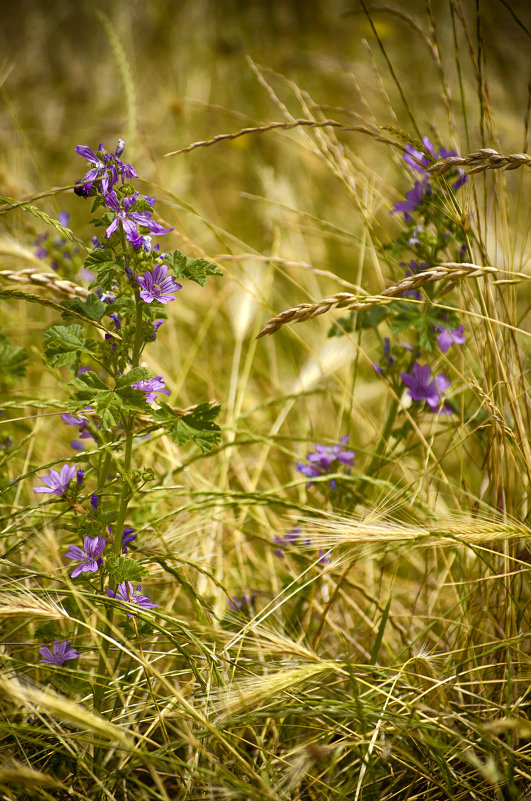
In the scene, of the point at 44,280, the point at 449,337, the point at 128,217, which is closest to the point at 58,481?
the point at 44,280

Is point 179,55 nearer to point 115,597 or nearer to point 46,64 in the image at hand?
point 46,64

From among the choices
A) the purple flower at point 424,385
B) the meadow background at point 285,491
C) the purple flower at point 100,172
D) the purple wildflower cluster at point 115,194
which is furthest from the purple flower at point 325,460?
the purple flower at point 100,172

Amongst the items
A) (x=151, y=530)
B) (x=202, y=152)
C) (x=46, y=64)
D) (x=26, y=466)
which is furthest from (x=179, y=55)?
(x=151, y=530)

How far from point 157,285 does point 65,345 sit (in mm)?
195

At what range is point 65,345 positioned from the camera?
1070 mm

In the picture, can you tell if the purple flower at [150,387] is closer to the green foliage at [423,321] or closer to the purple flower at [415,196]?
the green foliage at [423,321]

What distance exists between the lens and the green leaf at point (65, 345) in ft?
3.46

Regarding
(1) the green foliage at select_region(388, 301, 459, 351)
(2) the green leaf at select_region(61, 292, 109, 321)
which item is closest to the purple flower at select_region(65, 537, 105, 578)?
(2) the green leaf at select_region(61, 292, 109, 321)

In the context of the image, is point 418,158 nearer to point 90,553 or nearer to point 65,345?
point 65,345

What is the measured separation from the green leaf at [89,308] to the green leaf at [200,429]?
25 cm

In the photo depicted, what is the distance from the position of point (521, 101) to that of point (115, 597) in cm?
346

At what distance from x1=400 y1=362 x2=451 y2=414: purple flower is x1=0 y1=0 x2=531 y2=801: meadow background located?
Answer: 0.18ft

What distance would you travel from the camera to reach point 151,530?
134 centimetres

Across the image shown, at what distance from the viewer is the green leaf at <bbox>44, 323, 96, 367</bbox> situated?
1054 mm
